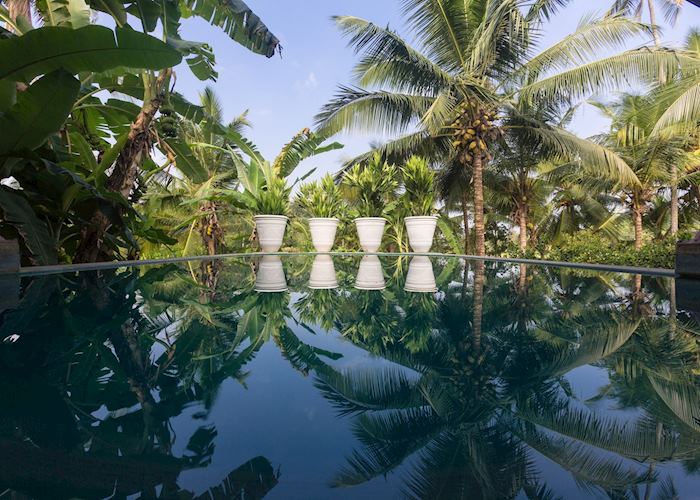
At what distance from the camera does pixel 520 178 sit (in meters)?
11.4

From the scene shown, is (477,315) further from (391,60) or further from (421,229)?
(391,60)

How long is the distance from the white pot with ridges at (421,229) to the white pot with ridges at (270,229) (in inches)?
85.0

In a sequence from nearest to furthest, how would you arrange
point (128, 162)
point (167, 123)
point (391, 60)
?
point (128, 162) < point (167, 123) < point (391, 60)

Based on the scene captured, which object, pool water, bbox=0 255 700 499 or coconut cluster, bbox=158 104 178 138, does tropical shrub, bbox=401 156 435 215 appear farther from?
pool water, bbox=0 255 700 499

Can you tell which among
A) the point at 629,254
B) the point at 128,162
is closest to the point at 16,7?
the point at 128,162

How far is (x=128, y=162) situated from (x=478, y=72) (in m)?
6.46

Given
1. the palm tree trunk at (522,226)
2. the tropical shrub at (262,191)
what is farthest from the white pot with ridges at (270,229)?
the palm tree trunk at (522,226)

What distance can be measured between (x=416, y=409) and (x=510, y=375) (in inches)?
12.7

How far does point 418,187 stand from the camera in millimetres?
6621

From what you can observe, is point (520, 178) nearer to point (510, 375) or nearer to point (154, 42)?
point (154, 42)

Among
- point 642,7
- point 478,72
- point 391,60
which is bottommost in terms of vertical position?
point 478,72

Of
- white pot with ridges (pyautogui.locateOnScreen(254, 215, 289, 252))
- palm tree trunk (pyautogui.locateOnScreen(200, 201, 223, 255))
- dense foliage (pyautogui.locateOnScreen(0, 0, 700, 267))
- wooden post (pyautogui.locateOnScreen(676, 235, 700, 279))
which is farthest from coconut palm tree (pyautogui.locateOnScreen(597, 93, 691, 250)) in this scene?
palm tree trunk (pyautogui.locateOnScreen(200, 201, 223, 255))

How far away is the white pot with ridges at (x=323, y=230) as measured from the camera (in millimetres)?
6605

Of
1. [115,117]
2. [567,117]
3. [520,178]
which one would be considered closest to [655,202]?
[567,117]
